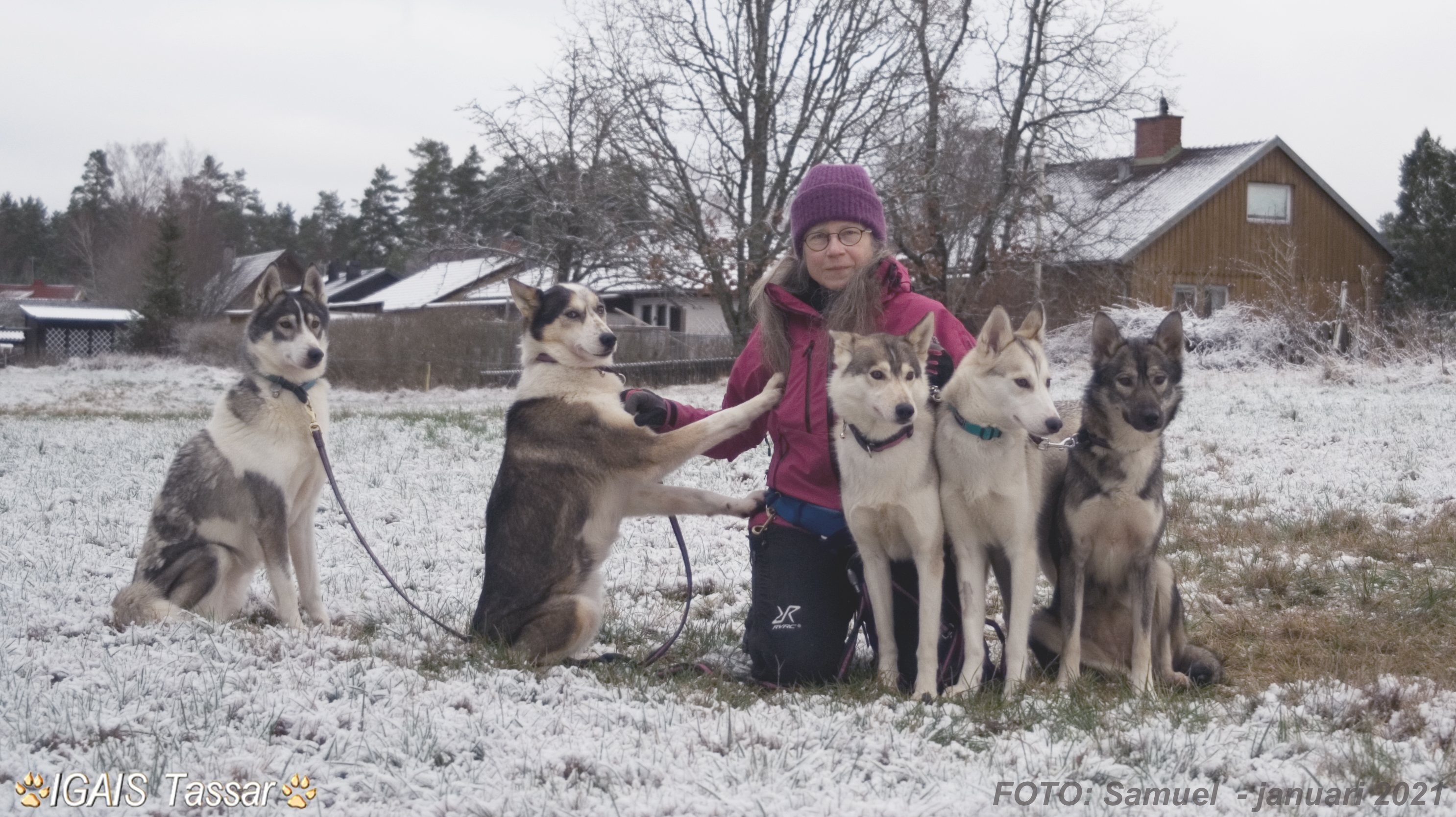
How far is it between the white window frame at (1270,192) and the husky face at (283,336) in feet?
104

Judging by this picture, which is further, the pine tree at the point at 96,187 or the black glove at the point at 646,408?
the pine tree at the point at 96,187

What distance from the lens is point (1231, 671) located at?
4.33 metres

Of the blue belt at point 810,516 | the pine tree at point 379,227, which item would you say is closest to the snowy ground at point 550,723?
the blue belt at point 810,516

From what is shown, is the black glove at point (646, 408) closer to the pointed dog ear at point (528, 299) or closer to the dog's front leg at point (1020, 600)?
the pointed dog ear at point (528, 299)

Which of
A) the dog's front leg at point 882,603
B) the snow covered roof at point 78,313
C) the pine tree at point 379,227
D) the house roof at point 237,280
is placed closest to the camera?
the dog's front leg at point 882,603

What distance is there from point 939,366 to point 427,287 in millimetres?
45947

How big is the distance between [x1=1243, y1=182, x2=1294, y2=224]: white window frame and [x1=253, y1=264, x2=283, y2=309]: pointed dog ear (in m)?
31.6

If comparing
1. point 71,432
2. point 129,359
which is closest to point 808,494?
point 71,432

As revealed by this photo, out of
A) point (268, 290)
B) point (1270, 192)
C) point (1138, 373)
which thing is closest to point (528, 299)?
point (268, 290)

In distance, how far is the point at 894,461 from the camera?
396 centimetres

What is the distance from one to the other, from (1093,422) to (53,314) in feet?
167

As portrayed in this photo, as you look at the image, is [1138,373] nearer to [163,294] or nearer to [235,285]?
[163,294]

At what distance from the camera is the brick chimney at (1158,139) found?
1282 inches

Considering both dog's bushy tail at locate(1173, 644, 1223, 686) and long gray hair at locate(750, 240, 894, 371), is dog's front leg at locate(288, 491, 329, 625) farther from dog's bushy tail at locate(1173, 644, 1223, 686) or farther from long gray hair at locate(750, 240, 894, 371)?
dog's bushy tail at locate(1173, 644, 1223, 686)
